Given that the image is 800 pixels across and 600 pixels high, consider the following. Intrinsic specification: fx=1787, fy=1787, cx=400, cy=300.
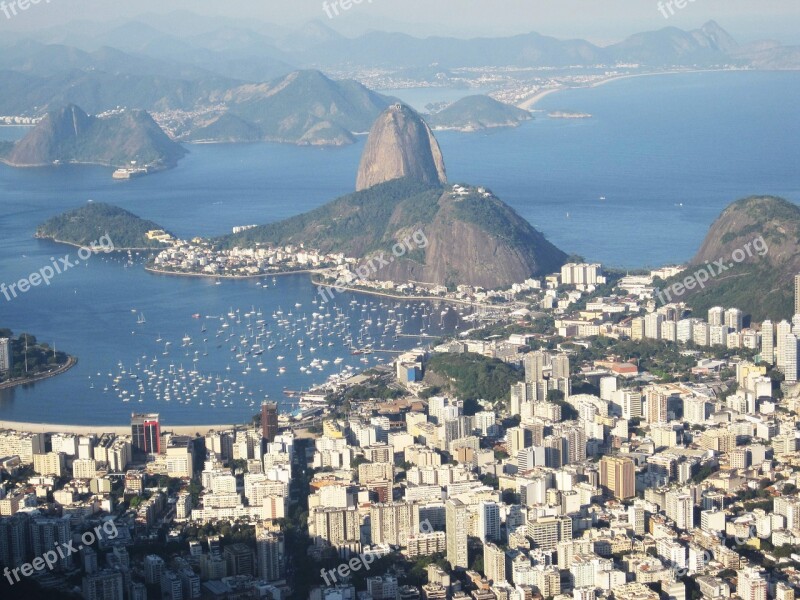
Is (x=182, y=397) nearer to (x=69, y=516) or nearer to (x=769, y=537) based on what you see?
(x=69, y=516)

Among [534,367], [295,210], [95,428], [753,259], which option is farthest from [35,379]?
[295,210]

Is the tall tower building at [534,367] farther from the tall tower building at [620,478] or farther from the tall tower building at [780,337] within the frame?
the tall tower building at [620,478]

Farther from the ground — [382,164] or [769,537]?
[382,164]

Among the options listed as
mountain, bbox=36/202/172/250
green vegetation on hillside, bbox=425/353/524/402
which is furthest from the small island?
mountain, bbox=36/202/172/250

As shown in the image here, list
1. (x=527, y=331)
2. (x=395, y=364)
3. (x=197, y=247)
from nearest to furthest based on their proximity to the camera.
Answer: (x=395, y=364), (x=527, y=331), (x=197, y=247)

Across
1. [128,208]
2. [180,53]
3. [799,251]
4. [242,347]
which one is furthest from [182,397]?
[180,53]

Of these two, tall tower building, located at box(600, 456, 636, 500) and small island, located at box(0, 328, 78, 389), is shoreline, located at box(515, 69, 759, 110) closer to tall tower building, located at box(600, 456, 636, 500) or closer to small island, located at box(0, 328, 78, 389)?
small island, located at box(0, 328, 78, 389)

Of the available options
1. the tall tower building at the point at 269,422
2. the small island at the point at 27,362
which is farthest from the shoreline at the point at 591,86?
the tall tower building at the point at 269,422

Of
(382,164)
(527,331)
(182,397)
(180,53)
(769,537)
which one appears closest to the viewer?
(769,537)
